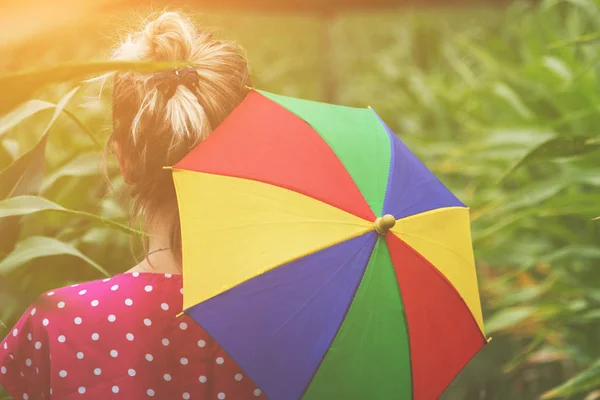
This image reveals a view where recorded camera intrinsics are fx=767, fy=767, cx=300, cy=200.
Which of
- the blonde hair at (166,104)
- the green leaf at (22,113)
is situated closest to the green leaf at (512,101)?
the blonde hair at (166,104)

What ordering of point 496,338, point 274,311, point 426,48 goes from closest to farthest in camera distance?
point 274,311 → point 496,338 → point 426,48

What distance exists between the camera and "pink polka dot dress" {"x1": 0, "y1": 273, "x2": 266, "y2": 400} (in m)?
1.35

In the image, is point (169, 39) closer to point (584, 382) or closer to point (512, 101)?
point (584, 382)

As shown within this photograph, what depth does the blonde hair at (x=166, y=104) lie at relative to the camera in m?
1.40

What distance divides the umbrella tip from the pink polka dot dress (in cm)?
37

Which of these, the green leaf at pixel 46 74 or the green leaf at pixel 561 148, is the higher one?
the green leaf at pixel 46 74

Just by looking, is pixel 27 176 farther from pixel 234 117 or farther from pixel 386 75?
pixel 386 75

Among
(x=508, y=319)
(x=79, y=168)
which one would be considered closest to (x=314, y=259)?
(x=79, y=168)

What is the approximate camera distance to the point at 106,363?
1.36 m

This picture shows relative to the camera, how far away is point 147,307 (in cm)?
137

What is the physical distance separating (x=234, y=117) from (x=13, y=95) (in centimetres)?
50

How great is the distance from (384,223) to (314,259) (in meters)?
0.13

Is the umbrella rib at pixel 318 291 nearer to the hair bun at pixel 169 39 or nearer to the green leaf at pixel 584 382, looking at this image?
the hair bun at pixel 169 39

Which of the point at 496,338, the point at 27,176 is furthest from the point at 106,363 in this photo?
the point at 496,338
